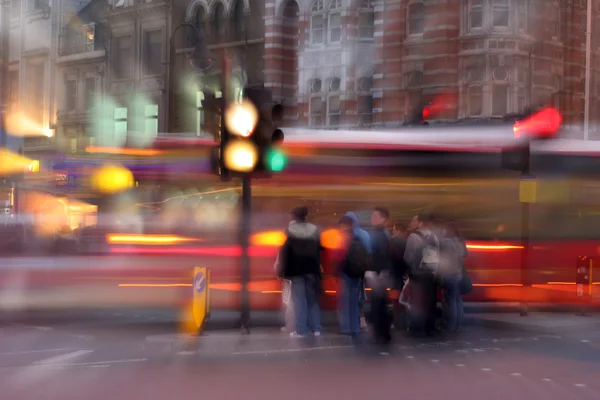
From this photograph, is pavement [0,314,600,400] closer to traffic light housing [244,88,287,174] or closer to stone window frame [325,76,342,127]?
traffic light housing [244,88,287,174]

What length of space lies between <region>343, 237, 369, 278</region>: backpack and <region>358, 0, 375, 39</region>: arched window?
30207mm

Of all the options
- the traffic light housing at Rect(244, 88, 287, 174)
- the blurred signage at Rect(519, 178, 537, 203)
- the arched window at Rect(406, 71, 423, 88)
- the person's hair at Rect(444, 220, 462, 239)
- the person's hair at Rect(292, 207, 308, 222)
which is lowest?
the person's hair at Rect(444, 220, 462, 239)

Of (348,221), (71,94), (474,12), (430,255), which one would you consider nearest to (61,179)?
(474,12)

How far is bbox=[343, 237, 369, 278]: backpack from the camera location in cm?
1488

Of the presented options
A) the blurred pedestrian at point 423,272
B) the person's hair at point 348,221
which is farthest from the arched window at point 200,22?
the person's hair at point 348,221

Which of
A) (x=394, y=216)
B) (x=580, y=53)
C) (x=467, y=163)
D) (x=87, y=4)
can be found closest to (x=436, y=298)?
(x=394, y=216)

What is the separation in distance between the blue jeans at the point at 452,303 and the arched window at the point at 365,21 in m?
29.0

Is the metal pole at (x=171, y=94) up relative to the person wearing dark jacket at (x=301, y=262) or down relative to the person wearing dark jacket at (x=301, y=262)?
up

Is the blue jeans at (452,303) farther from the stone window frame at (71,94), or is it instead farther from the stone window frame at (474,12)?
the stone window frame at (71,94)

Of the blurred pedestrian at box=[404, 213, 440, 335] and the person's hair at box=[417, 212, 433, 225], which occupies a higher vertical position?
the person's hair at box=[417, 212, 433, 225]

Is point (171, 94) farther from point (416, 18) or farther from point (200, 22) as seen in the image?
point (416, 18)

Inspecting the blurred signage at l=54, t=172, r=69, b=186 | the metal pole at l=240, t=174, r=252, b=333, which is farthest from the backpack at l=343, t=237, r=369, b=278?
the blurred signage at l=54, t=172, r=69, b=186

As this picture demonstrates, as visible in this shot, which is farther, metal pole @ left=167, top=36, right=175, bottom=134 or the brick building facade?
metal pole @ left=167, top=36, right=175, bottom=134

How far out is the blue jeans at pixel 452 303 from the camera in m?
16.2
